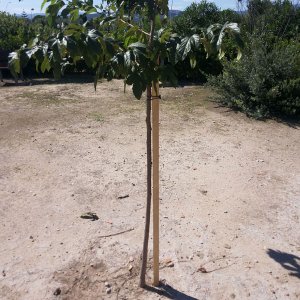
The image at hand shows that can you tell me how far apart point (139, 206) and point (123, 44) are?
88.4 inches

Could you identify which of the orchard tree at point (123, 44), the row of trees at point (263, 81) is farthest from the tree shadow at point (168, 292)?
the row of trees at point (263, 81)

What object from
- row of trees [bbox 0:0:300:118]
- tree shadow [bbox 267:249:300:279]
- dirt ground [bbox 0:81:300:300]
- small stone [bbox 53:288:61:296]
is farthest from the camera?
tree shadow [bbox 267:249:300:279]

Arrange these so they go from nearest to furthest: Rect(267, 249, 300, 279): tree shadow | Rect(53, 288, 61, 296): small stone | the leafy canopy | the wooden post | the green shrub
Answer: the leafy canopy < the wooden post < Rect(53, 288, 61, 296): small stone < Rect(267, 249, 300, 279): tree shadow < the green shrub

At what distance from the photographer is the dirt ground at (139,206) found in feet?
9.32

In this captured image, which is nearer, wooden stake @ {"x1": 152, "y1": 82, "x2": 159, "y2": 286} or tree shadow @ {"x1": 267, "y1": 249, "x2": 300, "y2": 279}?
wooden stake @ {"x1": 152, "y1": 82, "x2": 159, "y2": 286}

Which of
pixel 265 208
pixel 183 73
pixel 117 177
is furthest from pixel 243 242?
pixel 183 73

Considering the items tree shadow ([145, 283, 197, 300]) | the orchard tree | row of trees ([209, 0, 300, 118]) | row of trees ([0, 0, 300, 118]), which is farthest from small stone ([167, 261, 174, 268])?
row of trees ([209, 0, 300, 118])

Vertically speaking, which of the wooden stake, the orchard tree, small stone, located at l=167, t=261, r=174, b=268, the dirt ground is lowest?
small stone, located at l=167, t=261, r=174, b=268

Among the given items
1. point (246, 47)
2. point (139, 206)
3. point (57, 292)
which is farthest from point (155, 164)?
point (246, 47)

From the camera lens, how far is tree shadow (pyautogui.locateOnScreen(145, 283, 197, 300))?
269cm

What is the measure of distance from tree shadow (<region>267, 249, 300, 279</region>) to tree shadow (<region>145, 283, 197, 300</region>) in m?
0.85

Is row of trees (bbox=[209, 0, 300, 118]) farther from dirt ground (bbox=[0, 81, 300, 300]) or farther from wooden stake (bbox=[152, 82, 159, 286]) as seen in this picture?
wooden stake (bbox=[152, 82, 159, 286])

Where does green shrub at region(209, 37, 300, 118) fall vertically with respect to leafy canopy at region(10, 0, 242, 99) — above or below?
below

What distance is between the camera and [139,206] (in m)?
3.85
